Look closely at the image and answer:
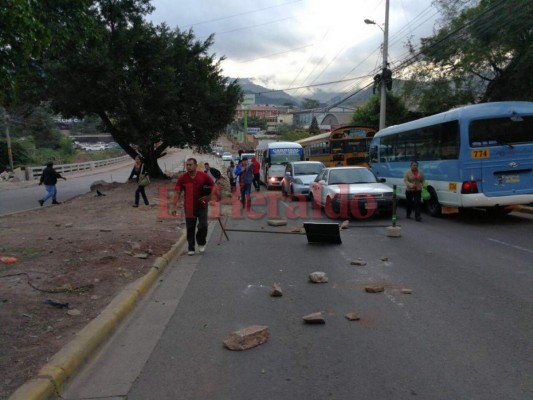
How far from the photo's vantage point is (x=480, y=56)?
25.7m

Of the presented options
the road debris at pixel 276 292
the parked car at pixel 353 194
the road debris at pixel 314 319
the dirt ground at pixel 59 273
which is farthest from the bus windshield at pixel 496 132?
the road debris at pixel 314 319

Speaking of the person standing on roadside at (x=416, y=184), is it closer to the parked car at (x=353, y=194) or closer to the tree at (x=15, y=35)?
the parked car at (x=353, y=194)

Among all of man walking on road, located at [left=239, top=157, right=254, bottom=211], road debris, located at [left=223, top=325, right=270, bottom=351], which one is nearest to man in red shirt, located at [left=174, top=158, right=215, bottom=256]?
road debris, located at [left=223, top=325, right=270, bottom=351]

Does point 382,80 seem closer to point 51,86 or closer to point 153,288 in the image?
point 51,86

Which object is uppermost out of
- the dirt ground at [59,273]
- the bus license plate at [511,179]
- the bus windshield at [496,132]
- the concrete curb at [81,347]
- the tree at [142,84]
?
the tree at [142,84]

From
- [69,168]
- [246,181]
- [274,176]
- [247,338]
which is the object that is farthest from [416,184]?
[69,168]

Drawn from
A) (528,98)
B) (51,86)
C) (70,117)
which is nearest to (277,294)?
(51,86)

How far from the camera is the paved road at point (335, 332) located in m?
3.87

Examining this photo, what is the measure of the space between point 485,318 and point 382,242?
16.1ft

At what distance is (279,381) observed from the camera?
3.95 meters

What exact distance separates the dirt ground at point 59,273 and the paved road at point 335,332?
490mm

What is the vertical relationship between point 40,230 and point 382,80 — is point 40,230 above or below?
below

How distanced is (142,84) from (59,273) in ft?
67.4

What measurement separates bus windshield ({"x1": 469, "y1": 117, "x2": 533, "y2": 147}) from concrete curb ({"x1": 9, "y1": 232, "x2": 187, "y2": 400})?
898 centimetres
